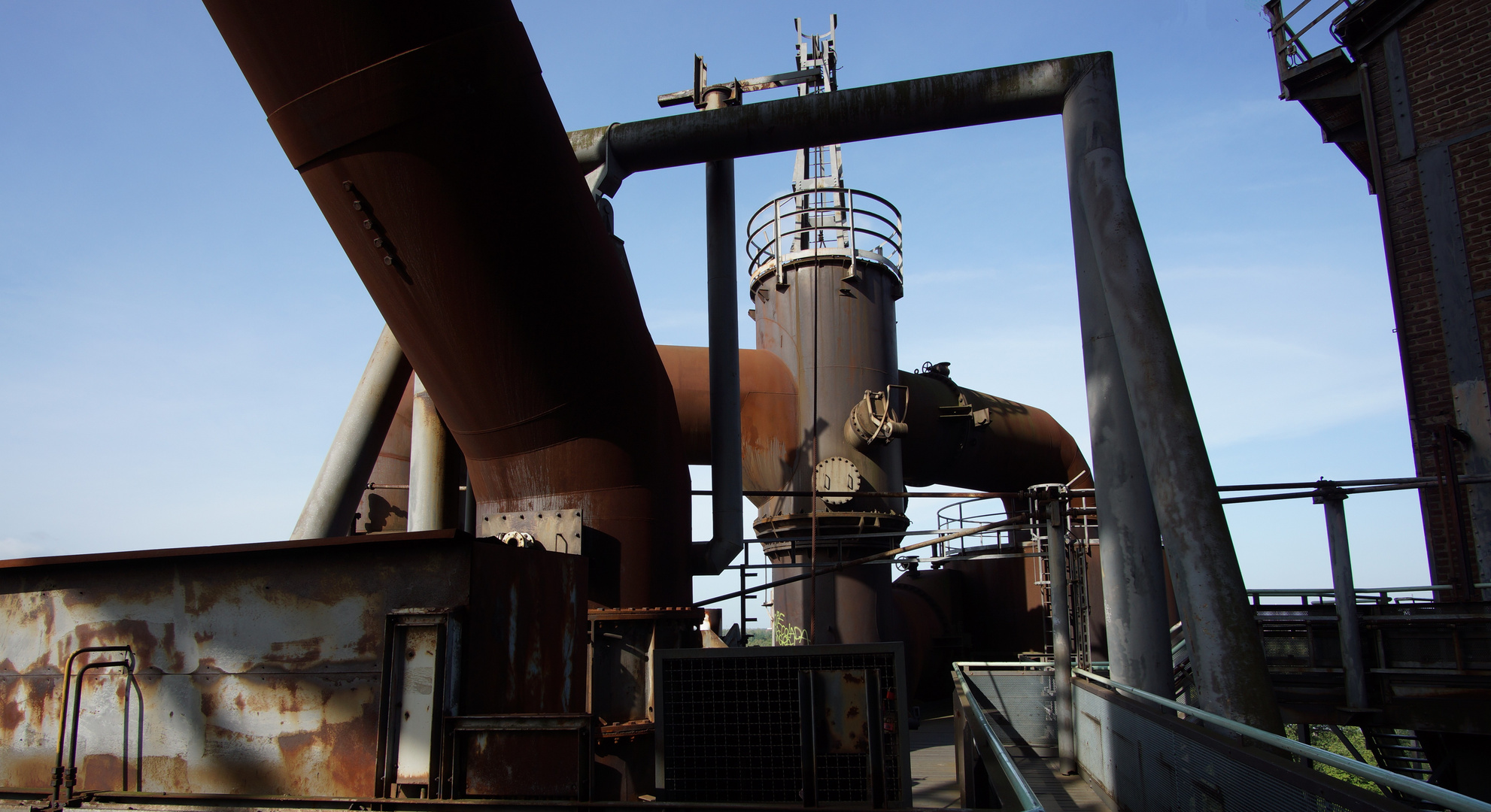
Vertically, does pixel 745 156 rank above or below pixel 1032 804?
above

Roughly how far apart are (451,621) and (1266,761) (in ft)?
10.7

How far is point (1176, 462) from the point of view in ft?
16.8

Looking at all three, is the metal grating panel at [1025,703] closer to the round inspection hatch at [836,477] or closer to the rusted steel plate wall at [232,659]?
the round inspection hatch at [836,477]

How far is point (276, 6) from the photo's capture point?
4176 mm

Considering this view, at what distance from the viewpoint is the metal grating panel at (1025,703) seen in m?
9.25

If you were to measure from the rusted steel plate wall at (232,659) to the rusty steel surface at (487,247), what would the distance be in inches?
69.5

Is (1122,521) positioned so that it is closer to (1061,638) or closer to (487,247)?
(1061,638)

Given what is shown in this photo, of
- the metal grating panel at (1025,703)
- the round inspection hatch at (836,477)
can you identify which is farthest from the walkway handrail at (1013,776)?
the round inspection hatch at (836,477)

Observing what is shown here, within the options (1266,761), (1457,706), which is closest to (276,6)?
(1266,761)

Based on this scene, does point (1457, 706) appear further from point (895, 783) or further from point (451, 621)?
point (451, 621)

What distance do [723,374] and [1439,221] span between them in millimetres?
11797

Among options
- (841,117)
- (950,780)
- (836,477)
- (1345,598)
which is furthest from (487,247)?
(1345,598)

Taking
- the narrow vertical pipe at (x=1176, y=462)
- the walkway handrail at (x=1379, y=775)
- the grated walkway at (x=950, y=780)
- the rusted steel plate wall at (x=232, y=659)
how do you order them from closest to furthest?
the walkway handrail at (x=1379, y=775) < the rusted steel plate wall at (x=232, y=659) < the narrow vertical pipe at (x=1176, y=462) < the grated walkway at (x=950, y=780)

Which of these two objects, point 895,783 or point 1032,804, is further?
point 895,783
